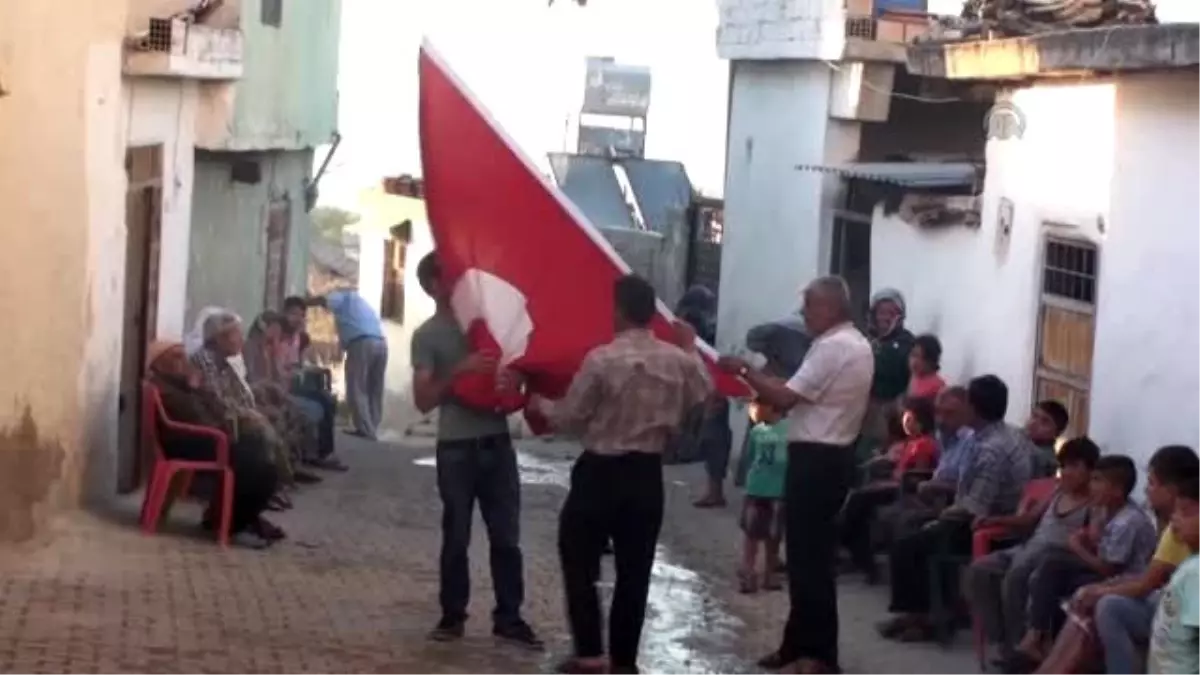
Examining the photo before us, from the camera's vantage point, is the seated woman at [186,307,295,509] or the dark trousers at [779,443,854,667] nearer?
the dark trousers at [779,443,854,667]

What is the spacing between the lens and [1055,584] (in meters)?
8.70

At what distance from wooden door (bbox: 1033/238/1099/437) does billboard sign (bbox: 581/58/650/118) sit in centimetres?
2370

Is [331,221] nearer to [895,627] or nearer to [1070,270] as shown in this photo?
[1070,270]

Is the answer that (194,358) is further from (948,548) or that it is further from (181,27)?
(948,548)

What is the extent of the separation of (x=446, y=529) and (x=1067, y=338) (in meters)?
4.36

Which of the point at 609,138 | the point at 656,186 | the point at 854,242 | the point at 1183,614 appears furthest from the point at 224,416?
the point at 609,138

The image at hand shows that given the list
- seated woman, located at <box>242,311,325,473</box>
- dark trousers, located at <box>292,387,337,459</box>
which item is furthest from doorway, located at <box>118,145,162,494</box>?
dark trousers, located at <box>292,387,337,459</box>

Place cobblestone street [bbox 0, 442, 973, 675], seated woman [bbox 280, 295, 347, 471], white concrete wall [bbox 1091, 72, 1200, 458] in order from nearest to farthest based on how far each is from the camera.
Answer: cobblestone street [bbox 0, 442, 973, 675] → white concrete wall [bbox 1091, 72, 1200, 458] → seated woman [bbox 280, 295, 347, 471]

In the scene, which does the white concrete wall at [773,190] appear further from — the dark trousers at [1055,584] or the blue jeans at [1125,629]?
the blue jeans at [1125,629]

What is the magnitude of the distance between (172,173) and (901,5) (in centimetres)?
665

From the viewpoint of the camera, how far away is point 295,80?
19.9 meters

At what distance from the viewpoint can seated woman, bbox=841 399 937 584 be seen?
11766 millimetres

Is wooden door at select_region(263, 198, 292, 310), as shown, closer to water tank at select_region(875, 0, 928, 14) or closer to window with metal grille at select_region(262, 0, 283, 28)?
window with metal grille at select_region(262, 0, 283, 28)

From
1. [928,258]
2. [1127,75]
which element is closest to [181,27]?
[928,258]
